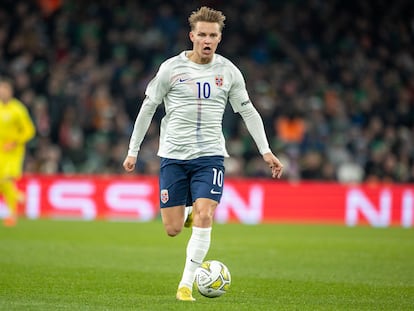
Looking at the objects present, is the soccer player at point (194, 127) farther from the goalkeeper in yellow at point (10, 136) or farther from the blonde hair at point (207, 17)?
the goalkeeper in yellow at point (10, 136)

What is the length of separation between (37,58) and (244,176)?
18.5 feet

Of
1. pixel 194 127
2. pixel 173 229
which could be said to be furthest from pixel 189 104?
pixel 173 229

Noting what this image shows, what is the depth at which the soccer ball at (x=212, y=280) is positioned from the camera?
813 cm

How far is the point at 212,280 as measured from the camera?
26.7 ft

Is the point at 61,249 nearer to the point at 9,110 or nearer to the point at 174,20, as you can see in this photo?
the point at 9,110

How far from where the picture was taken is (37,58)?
74.3ft

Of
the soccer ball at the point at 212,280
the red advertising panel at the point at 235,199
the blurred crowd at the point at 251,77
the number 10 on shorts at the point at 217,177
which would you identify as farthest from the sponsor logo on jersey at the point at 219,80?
the blurred crowd at the point at 251,77

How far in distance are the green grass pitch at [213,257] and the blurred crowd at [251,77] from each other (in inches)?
139

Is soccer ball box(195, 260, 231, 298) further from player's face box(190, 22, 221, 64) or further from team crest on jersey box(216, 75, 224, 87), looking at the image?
player's face box(190, 22, 221, 64)

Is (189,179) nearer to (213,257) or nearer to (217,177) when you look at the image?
(217,177)

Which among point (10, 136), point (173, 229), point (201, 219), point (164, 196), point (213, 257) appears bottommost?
point (213, 257)

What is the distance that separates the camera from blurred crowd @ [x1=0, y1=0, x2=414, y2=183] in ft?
70.9

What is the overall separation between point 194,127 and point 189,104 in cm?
21

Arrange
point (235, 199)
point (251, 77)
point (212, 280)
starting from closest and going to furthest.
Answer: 1. point (212, 280)
2. point (235, 199)
3. point (251, 77)
